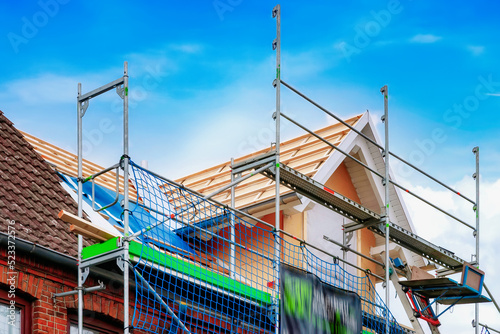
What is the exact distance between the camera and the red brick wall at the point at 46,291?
11.2 metres

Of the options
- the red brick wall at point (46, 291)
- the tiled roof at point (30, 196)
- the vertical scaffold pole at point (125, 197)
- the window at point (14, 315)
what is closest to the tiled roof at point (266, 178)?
the tiled roof at point (30, 196)

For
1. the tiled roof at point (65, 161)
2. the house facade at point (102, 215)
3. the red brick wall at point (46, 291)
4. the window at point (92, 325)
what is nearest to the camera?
the red brick wall at point (46, 291)

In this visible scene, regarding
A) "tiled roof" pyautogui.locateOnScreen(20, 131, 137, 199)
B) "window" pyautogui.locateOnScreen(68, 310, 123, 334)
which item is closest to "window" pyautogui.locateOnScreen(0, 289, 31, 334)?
"window" pyautogui.locateOnScreen(68, 310, 123, 334)

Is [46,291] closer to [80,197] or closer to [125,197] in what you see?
[80,197]

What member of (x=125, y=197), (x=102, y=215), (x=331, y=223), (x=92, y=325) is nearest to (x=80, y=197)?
(x=125, y=197)

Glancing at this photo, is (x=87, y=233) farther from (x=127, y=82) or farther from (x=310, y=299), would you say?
(x=310, y=299)

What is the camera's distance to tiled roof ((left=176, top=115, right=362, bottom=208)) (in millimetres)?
16328

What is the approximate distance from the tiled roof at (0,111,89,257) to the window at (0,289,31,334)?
734 millimetres

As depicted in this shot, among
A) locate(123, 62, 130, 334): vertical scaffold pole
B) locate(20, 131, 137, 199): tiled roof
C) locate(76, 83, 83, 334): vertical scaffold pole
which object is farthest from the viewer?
locate(20, 131, 137, 199): tiled roof

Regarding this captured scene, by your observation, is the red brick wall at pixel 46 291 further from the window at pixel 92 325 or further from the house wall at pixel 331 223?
the house wall at pixel 331 223

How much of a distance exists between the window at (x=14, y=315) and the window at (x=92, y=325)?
0.65 metres

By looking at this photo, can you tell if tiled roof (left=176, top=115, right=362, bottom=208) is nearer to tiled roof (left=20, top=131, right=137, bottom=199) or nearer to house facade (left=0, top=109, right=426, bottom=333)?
house facade (left=0, top=109, right=426, bottom=333)

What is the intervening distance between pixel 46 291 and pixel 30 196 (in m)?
1.88

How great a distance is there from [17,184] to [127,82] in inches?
108
